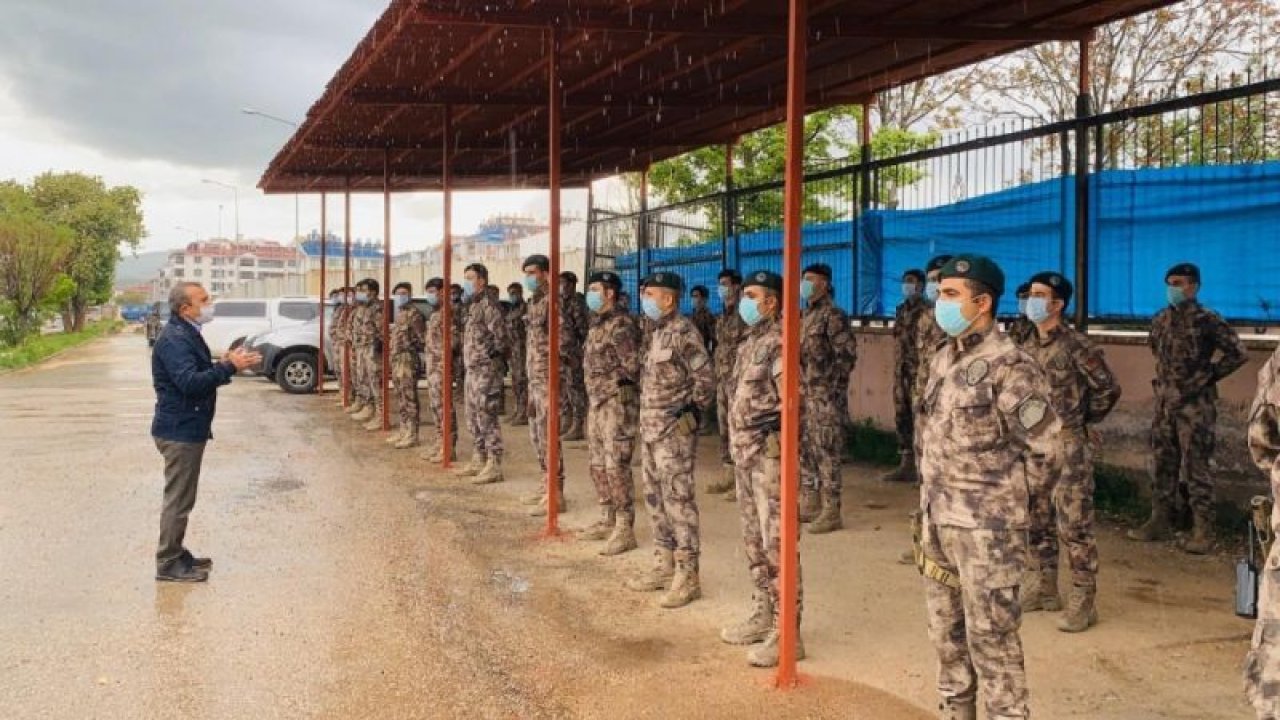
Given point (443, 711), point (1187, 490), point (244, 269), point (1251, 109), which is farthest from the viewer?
point (244, 269)

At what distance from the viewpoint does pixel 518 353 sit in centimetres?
1326

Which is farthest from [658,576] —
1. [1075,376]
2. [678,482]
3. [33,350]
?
[33,350]

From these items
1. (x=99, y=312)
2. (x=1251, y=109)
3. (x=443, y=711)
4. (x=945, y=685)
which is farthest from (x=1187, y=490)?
(x=99, y=312)

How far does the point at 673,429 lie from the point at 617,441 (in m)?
0.93

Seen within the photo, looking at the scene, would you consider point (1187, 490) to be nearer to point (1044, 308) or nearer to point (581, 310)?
point (1044, 308)

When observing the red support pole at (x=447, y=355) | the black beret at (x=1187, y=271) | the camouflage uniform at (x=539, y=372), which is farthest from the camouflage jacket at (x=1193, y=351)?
the red support pole at (x=447, y=355)

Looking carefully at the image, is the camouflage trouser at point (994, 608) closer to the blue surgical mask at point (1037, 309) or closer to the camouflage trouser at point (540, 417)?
the blue surgical mask at point (1037, 309)

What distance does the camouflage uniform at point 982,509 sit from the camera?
342 cm

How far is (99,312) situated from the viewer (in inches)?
3597

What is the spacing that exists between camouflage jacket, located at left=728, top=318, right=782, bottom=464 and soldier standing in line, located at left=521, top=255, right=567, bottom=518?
2970 millimetres

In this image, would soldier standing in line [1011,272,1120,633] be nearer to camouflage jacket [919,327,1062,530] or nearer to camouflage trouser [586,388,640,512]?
camouflage jacket [919,327,1062,530]

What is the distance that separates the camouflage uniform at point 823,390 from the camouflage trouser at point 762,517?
2.55 m

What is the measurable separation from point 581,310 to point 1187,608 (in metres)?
7.23

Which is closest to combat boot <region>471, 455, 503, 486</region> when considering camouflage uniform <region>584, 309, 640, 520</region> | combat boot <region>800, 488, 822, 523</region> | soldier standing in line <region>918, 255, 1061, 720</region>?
camouflage uniform <region>584, 309, 640, 520</region>
